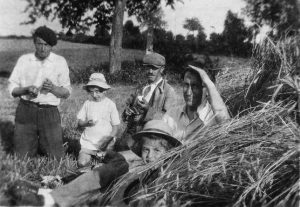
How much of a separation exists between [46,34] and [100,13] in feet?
26.8

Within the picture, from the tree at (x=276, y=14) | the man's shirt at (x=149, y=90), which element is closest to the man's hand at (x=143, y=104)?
the man's shirt at (x=149, y=90)

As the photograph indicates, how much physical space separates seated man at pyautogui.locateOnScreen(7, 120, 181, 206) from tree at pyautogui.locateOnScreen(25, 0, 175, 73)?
706cm

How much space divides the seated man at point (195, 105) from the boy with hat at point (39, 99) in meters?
1.60

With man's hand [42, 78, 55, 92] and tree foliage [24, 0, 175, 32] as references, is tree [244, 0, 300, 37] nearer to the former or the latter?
man's hand [42, 78, 55, 92]

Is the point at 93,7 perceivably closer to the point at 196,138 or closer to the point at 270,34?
the point at 270,34

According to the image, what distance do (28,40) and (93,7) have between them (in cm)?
227

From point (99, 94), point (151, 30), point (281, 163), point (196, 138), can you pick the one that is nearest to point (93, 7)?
point (151, 30)

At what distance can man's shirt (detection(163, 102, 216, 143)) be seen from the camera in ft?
13.4

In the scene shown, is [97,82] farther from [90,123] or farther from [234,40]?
[234,40]

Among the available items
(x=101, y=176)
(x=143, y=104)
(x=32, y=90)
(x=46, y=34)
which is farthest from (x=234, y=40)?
(x=101, y=176)

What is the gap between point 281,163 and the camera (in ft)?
9.38

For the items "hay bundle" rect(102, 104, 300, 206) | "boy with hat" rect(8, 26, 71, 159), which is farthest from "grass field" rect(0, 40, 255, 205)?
"hay bundle" rect(102, 104, 300, 206)

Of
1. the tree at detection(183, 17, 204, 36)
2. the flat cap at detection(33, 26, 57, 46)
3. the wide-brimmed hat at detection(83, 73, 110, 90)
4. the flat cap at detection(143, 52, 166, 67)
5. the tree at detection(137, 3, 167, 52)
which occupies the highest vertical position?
the tree at detection(137, 3, 167, 52)

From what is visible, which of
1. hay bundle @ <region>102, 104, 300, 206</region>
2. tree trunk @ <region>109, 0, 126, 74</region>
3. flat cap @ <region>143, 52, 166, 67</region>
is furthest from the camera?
tree trunk @ <region>109, 0, 126, 74</region>
